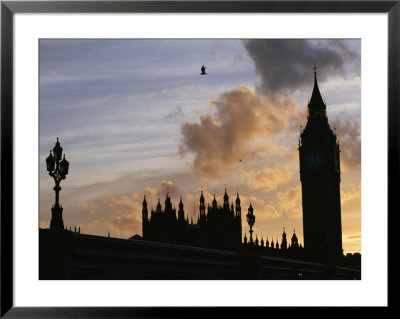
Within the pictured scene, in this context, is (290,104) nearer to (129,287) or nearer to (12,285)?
(129,287)

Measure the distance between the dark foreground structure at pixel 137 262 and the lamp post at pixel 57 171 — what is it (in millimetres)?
280

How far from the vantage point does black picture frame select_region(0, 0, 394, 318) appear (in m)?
9.36

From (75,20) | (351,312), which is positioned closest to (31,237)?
(75,20)

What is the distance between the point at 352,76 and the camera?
34.2 feet

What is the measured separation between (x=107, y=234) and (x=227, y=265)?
194 inches

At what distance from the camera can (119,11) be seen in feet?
31.6

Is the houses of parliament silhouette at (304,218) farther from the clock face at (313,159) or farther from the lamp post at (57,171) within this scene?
the lamp post at (57,171)

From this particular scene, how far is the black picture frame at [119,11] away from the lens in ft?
30.7

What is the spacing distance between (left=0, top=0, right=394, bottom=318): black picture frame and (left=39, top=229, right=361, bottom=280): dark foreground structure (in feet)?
1.61

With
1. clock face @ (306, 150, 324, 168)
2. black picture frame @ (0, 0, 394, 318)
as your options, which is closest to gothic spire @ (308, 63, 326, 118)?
black picture frame @ (0, 0, 394, 318)

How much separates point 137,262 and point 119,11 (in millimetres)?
3807

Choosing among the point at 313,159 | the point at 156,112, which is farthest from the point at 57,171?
the point at 313,159

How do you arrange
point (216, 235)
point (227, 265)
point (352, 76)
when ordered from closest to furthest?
point (352, 76) → point (227, 265) → point (216, 235)

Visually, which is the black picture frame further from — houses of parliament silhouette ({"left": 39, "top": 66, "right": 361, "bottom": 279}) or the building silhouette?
the building silhouette
